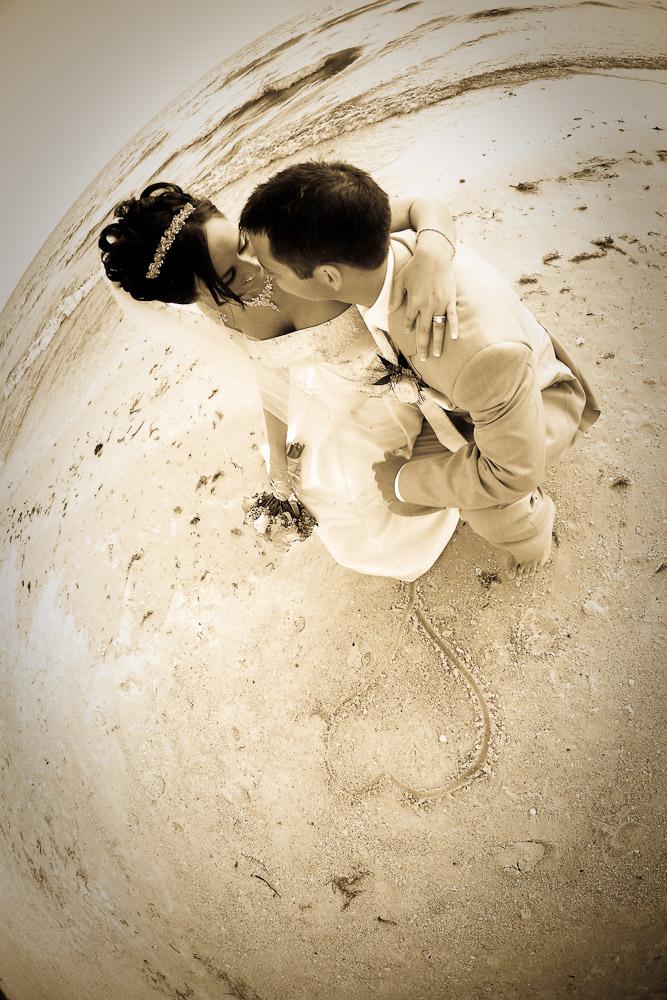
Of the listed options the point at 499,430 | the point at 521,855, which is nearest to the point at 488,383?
the point at 499,430

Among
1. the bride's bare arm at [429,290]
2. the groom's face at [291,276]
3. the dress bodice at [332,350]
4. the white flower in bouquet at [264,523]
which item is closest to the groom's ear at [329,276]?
the groom's face at [291,276]

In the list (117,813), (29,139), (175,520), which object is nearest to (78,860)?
(117,813)

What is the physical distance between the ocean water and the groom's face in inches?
31.2

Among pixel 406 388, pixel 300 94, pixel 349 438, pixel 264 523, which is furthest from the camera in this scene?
pixel 300 94

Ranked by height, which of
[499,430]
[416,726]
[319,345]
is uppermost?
[319,345]

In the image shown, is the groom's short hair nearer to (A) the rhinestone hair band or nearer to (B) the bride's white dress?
(A) the rhinestone hair band

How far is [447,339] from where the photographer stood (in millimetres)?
854

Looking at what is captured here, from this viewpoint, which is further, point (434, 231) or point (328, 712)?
point (328, 712)

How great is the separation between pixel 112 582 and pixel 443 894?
3.84ft

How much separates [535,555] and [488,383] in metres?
0.65

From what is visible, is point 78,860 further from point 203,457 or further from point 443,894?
point 203,457

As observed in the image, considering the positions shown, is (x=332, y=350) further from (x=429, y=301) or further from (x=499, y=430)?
(x=499, y=430)

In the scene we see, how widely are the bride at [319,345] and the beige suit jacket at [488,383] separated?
1.6 inches

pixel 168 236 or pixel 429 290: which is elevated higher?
pixel 168 236
